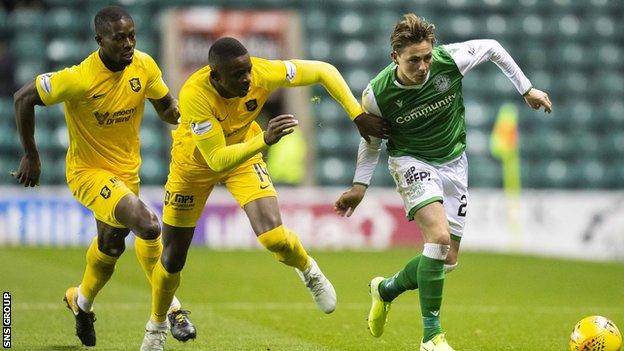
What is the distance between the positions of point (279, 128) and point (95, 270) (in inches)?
84.9

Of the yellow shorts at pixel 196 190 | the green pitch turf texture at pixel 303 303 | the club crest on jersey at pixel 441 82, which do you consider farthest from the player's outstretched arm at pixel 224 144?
the green pitch turf texture at pixel 303 303

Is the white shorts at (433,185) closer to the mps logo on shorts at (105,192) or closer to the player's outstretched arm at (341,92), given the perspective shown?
the player's outstretched arm at (341,92)

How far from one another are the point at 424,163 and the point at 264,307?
3.47 m

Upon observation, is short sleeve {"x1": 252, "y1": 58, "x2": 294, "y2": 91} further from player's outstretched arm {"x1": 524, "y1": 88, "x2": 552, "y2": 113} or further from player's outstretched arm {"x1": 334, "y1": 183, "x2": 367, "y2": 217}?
player's outstretched arm {"x1": 524, "y1": 88, "x2": 552, "y2": 113}

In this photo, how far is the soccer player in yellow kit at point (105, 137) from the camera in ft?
24.4

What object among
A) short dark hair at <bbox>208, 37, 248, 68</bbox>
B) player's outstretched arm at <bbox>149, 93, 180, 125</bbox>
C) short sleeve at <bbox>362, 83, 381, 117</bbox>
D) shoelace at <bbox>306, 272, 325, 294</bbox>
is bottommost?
shoelace at <bbox>306, 272, 325, 294</bbox>

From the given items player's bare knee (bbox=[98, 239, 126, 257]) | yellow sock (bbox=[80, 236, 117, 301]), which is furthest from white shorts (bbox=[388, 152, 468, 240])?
yellow sock (bbox=[80, 236, 117, 301])

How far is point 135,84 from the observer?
7.88 m

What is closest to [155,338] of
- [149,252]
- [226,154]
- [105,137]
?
[149,252]

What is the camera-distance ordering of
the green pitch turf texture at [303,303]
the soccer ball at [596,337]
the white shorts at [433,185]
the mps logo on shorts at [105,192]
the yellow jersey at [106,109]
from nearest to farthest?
the soccer ball at [596,337] → the white shorts at [433,185] → the mps logo on shorts at [105,192] → the yellow jersey at [106,109] → the green pitch turf texture at [303,303]

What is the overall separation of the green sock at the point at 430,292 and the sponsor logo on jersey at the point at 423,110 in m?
0.93

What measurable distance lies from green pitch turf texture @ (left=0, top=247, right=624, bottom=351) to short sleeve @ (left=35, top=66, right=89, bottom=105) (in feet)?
5.45

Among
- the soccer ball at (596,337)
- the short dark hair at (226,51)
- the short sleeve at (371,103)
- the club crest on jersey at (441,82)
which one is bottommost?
the soccer ball at (596,337)

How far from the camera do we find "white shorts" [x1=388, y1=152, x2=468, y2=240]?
7194 mm
